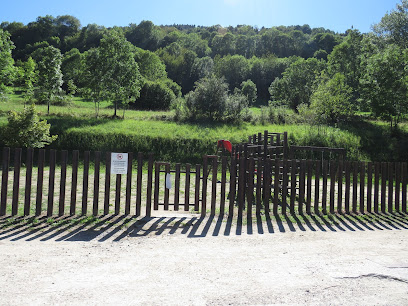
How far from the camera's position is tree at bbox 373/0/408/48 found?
1457 inches

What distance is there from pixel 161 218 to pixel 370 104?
1088 inches

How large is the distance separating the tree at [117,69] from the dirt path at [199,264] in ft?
80.4

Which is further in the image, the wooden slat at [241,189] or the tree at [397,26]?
the tree at [397,26]

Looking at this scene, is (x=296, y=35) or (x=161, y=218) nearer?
(x=161, y=218)

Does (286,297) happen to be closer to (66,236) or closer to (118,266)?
(118,266)

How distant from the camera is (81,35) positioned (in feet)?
335

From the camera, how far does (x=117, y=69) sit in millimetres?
30703

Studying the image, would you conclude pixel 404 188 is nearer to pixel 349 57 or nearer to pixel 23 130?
pixel 23 130

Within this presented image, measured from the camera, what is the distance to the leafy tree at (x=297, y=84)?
4524 centimetres

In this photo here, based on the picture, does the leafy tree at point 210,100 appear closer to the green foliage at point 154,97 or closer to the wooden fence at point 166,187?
the green foliage at point 154,97

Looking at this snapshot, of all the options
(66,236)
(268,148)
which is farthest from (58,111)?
(66,236)

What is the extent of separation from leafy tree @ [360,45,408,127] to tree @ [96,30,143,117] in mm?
21607

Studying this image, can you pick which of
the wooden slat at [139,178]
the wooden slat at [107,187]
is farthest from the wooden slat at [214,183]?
the wooden slat at [107,187]

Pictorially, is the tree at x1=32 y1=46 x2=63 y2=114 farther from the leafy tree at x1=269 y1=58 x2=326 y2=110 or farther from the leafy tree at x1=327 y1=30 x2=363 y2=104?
→ the leafy tree at x1=327 y1=30 x2=363 y2=104
